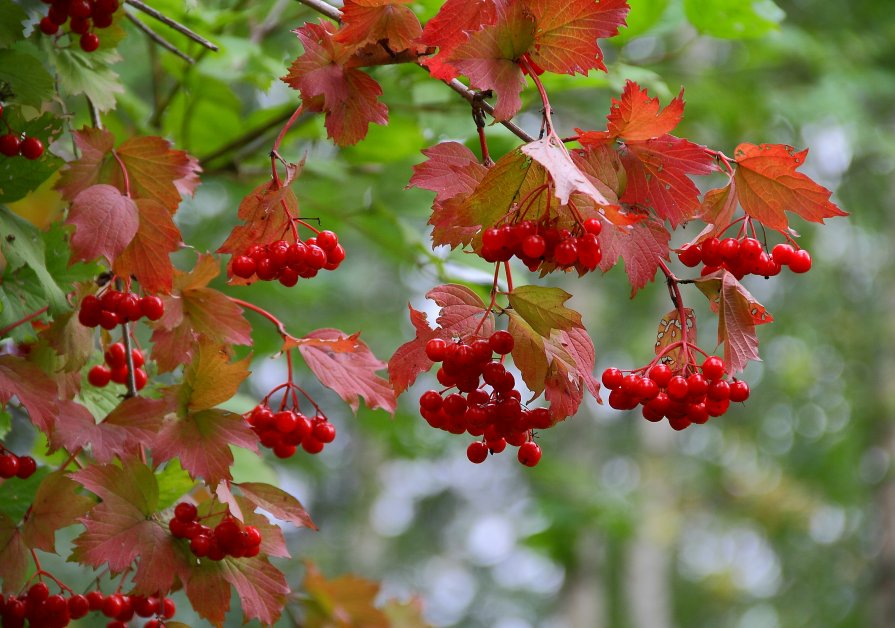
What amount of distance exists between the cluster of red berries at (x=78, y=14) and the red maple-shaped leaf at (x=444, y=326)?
80cm

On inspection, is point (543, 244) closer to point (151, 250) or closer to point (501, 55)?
point (501, 55)

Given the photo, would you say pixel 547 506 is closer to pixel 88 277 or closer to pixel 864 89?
pixel 864 89

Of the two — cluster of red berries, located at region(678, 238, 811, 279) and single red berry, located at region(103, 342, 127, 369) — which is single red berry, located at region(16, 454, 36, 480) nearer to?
single red berry, located at region(103, 342, 127, 369)

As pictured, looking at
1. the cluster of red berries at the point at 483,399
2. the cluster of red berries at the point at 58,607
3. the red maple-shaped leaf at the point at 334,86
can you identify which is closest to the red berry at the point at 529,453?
the cluster of red berries at the point at 483,399

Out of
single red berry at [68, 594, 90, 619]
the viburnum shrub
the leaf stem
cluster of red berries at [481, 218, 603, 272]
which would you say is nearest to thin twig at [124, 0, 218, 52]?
the viburnum shrub

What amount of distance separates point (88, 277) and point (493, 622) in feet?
39.2

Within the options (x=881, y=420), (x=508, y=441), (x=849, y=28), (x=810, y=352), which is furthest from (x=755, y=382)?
(x=508, y=441)

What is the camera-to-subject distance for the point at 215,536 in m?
1.39

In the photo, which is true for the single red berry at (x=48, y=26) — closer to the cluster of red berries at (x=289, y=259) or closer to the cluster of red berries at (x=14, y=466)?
the cluster of red berries at (x=289, y=259)

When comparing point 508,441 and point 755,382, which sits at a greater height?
point 508,441

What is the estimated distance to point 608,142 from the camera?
1.27 m

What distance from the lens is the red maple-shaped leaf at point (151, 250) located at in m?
1.41

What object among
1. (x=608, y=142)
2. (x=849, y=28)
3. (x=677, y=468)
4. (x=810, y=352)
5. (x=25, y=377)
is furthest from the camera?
(x=677, y=468)

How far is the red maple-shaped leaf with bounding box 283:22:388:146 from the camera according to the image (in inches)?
53.0
